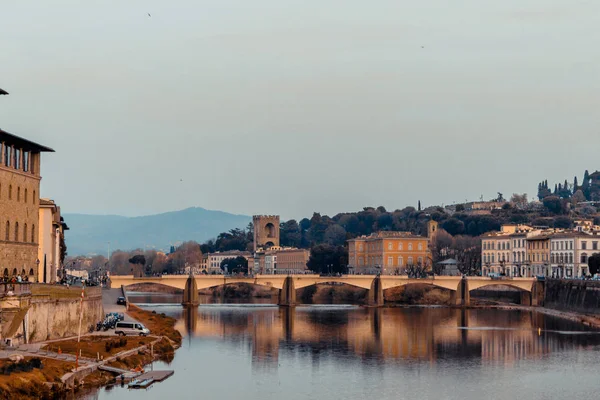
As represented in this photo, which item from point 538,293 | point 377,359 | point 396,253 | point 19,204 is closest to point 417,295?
point 538,293

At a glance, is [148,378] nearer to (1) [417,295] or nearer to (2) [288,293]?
(2) [288,293]

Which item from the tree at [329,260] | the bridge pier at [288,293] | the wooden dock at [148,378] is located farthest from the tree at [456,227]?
the wooden dock at [148,378]

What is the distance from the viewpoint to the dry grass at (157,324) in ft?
213

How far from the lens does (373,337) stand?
7225 cm

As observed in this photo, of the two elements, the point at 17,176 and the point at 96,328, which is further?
the point at 96,328

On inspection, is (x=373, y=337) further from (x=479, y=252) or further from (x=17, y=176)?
(x=479, y=252)

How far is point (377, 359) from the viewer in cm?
5934

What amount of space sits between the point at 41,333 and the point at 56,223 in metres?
33.1

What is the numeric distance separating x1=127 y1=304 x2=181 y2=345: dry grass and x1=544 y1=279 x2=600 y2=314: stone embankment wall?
38283 mm

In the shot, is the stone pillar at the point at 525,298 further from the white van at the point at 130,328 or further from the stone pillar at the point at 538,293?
the white van at the point at 130,328

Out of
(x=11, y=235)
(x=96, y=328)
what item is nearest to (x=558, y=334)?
(x=96, y=328)

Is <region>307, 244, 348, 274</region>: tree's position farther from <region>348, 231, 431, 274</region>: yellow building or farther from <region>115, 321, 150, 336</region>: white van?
<region>115, 321, 150, 336</region>: white van

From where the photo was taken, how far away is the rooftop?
1995 inches

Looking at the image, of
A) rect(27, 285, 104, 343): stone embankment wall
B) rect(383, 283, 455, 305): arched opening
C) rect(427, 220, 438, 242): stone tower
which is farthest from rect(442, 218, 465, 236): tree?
rect(27, 285, 104, 343): stone embankment wall
